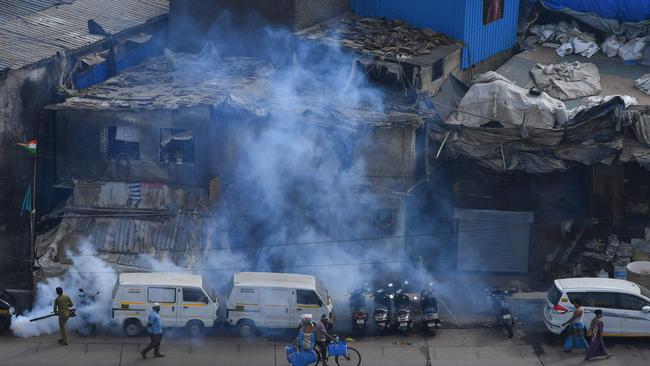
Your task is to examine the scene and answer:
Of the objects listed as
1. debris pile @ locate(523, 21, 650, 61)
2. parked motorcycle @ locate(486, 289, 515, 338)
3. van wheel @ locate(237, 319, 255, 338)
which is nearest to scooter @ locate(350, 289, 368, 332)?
van wheel @ locate(237, 319, 255, 338)

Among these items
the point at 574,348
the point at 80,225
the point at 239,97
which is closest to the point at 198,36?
the point at 239,97

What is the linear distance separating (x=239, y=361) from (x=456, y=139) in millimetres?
8943

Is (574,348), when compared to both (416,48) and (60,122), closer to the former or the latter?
(416,48)

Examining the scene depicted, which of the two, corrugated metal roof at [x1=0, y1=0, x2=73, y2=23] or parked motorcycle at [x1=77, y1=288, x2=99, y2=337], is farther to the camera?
corrugated metal roof at [x1=0, y1=0, x2=73, y2=23]

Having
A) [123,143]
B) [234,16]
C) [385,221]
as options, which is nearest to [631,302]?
[385,221]

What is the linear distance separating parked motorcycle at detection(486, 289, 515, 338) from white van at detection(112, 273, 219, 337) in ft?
23.2

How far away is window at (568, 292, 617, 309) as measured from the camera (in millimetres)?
25391

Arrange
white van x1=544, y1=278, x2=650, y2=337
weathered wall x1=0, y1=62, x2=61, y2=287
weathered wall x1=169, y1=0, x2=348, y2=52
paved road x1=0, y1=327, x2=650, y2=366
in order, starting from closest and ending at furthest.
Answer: paved road x1=0, y1=327, x2=650, y2=366
white van x1=544, y1=278, x2=650, y2=337
weathered wall x1=0, y1=62, x2=61, y2=287
weathered wall x1=169, y1=0, x2=348, y2=52

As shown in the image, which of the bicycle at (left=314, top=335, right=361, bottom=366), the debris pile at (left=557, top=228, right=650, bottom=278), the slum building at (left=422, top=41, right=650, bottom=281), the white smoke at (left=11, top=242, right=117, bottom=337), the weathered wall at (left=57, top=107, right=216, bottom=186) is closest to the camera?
the bicycle at (left=314, top=335, right=361, bottom=366)

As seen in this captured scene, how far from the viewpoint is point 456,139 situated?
29297 millimetres

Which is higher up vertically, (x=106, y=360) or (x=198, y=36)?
(x=198, y=36)

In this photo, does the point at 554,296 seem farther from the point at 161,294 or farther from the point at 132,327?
the point at 132,327

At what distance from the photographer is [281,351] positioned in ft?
83.6

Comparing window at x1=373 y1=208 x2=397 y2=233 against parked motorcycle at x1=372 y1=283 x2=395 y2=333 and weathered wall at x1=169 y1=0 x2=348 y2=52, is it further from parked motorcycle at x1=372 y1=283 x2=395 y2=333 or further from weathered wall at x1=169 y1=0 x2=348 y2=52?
weathered wall at x1=169 y1=0 x2=348 y2=52
